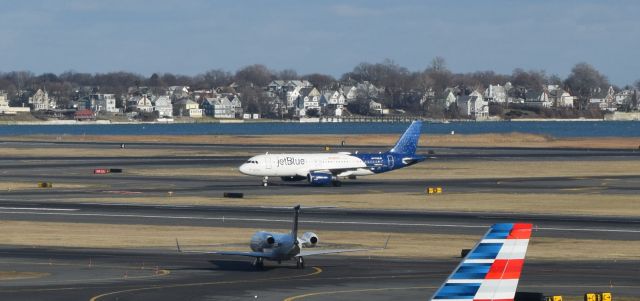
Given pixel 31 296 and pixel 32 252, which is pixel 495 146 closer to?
pixel 32 252

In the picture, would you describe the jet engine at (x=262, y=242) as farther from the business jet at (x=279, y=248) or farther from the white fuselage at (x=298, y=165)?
the white fuselage at (x=298, y=165)

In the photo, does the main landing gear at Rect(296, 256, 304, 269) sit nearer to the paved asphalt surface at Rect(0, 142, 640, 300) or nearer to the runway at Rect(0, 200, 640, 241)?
the paved asphalt surface at Rect(0, 142, 640, 300)

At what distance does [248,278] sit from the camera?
5112 cm

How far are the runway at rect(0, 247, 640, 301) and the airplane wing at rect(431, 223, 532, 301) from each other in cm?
1955

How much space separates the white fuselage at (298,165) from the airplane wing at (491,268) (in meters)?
83.4

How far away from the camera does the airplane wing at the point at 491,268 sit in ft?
81.6

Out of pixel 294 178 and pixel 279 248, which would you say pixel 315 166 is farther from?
pixel 279 248

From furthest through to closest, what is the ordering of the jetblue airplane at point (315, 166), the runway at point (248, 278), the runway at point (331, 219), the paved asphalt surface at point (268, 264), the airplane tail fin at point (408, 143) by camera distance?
the airplane tail fin at point (408, 143)
the jetblue airplane at point (315, 166)
the runway at point (331, 219)
the paved asphalt surface at point (268, 264)
the runway at point (248, 278)

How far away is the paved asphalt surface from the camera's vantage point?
47.1m

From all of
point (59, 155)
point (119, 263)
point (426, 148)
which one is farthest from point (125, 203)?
point (426, 148)

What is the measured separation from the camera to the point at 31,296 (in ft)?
148

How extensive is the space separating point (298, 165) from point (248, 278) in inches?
2306

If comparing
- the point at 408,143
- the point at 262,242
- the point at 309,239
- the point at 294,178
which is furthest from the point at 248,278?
the point at 408,143

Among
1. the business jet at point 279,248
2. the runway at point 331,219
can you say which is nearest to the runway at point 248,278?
the business jet at point 279,248
